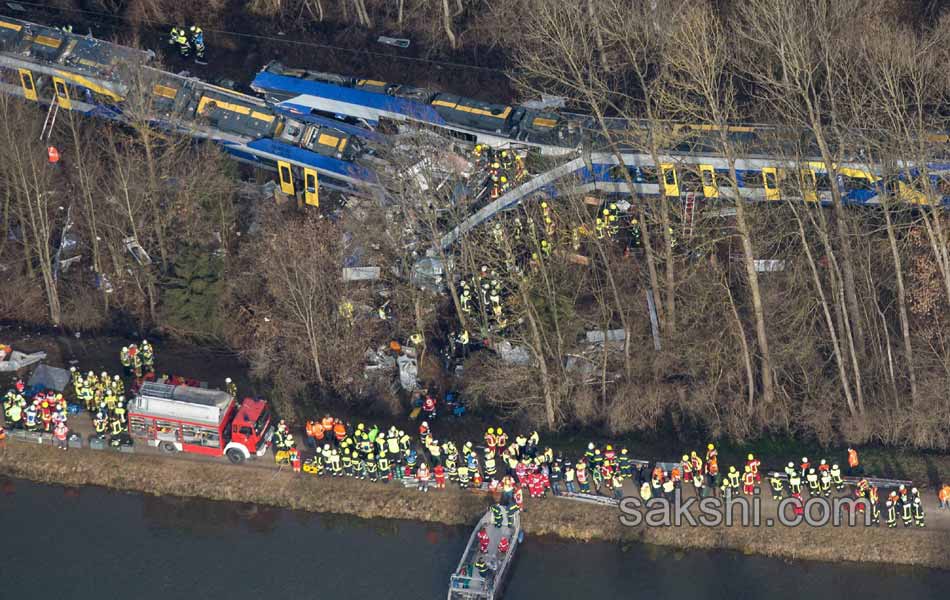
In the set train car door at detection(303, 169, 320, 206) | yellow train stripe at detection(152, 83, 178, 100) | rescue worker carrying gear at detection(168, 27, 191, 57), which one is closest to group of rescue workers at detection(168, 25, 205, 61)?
rescue worker carrying gear at detection(168, 27, 191, 57)

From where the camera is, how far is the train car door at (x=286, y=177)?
190 feet

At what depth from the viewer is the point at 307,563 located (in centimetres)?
4547

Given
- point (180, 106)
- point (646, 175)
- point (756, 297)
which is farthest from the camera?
point (180, 106)

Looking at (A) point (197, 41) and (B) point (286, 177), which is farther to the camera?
(A) point (197, 41)

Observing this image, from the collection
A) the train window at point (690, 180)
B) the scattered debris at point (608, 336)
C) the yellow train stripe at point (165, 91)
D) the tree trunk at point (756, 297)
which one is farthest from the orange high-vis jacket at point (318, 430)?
the yellow train stripe at point (165, 91)

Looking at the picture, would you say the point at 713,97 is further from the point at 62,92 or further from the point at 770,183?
the point at 62,92

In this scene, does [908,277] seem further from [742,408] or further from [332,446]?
[332,446]

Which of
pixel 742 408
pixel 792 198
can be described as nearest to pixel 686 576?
pixel 742 408

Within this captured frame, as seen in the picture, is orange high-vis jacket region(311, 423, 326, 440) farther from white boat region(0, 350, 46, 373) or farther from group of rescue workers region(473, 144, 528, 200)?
group of rescue workers region(473, 144, 528, 200)

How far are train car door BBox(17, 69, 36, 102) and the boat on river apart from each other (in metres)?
27.4

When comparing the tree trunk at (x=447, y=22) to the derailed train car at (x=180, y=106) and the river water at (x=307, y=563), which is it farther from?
the river water at (x=307, y=563)

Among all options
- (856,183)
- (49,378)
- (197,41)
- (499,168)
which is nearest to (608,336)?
(499,168)

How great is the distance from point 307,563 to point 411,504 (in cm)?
354

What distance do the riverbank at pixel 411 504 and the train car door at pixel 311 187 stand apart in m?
13.1
